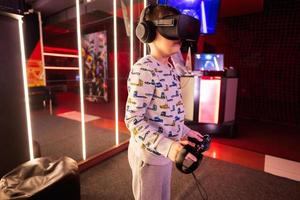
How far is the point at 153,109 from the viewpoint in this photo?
833 mm

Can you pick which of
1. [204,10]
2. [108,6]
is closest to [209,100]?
[204,10]

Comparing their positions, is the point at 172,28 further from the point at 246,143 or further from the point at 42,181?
the point at 246,143

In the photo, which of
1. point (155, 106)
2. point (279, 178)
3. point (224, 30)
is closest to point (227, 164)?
point (279, 178)

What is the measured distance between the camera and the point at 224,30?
14.3 ft

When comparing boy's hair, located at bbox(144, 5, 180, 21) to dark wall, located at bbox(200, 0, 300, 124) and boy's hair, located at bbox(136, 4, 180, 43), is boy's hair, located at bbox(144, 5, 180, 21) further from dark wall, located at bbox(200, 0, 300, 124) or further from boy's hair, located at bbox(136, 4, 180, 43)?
dark wall, located at bbox(200, 0, 300, 124)

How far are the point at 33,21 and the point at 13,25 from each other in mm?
4878

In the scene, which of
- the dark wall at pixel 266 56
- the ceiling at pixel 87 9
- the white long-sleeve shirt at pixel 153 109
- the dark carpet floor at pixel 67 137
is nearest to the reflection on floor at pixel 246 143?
the dark carpet floor at pixel 67 137

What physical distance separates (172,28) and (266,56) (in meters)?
3.92

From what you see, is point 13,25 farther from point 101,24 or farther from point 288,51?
point 101,24

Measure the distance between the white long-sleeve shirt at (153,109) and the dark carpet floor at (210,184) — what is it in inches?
35.4

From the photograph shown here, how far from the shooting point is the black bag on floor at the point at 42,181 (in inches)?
37.4

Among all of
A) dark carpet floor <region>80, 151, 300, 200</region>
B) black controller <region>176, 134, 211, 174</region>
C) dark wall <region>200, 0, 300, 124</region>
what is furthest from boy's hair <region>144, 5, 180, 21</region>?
dark wall <region>200, 0, 300, 124</region>

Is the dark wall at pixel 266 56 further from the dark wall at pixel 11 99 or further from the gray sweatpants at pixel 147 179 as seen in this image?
the dark wall at pixel 11 99

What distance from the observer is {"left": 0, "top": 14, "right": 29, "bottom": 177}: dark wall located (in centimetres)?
113
